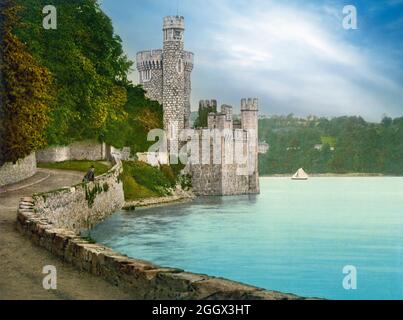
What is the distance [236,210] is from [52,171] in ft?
48.9

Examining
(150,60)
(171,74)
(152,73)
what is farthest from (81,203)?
(150,60)

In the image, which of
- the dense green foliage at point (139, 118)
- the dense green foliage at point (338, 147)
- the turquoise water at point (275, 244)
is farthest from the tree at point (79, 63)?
the dense green foliage at point (338, 147)

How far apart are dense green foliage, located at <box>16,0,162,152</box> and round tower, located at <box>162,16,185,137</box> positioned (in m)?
15.8

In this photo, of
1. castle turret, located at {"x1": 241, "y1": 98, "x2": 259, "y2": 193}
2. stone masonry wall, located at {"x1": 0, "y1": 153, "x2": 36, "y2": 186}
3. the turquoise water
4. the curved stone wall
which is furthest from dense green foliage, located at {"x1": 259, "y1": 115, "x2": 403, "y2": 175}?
the curved stone wall

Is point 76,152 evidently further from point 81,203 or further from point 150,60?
point 150,60

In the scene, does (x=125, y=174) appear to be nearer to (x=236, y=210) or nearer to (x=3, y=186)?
(x=236, y=210)

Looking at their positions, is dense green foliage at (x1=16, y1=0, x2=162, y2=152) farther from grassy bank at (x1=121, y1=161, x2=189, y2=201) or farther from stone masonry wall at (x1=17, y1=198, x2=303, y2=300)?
stone masonry wall at (x1=17, y1=198, x2=303, y2=300)

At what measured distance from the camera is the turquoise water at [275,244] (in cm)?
1975

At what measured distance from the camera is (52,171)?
32562 millimetres

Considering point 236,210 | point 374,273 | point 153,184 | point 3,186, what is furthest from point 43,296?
point 153,184

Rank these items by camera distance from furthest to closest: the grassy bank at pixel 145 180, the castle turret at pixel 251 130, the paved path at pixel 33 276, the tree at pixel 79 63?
the castle turret at pixel 251 130
the grassy bank at pixel 145 180
the tree at pixel 79 63
the paved path at pixel 33 276

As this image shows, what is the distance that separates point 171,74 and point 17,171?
3445 centimetres

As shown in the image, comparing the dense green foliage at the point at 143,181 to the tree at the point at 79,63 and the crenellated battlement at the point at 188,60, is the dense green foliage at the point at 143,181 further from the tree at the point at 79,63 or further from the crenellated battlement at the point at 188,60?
the crenellated battlement at the point at 188,60

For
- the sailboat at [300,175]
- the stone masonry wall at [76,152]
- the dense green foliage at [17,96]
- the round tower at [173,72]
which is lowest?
the sailboat at [300,175]
